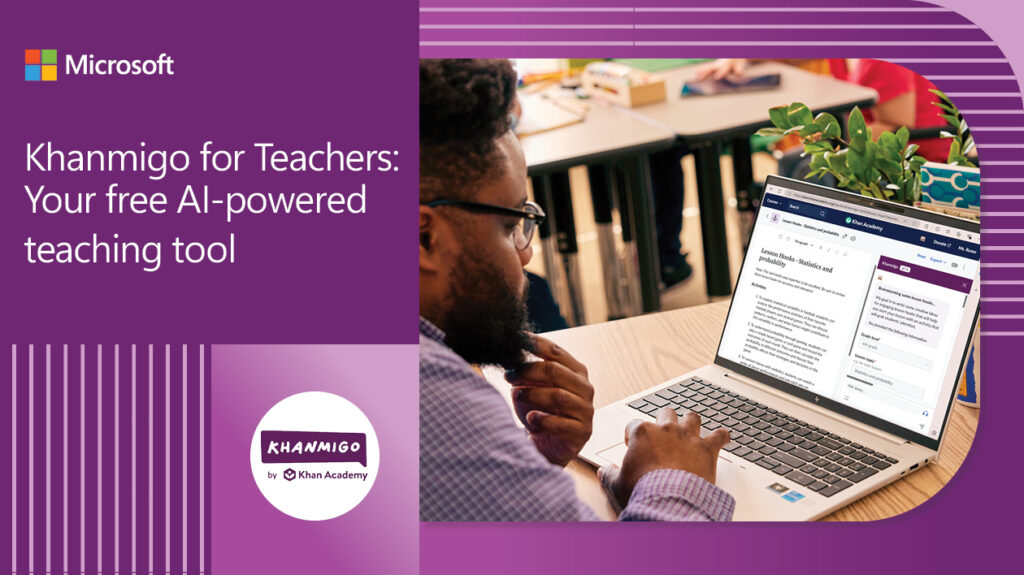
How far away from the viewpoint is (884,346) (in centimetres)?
120

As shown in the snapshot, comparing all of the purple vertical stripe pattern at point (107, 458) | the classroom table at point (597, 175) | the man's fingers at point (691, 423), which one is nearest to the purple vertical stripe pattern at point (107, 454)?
the purple vertical stripe pattern at point (107, 458)

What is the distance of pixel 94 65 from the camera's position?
1128 mm

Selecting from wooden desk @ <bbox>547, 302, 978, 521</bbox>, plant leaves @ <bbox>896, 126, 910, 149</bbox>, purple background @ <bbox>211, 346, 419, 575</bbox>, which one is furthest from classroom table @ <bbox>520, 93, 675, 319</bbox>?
purple background @ <bbox>211, 346, 419, 575</bbox>

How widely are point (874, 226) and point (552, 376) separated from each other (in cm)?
43

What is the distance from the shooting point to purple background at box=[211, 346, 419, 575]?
3.76 ft

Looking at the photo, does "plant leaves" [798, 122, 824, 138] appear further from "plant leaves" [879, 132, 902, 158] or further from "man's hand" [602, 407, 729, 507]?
"man's hand" [602, 407, 729, 507]

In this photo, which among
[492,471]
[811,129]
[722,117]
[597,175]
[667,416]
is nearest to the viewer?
[492,471]

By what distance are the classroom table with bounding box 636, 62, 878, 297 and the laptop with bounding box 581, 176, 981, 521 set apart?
1312mm

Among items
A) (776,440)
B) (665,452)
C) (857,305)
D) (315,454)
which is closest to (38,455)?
(315,454)

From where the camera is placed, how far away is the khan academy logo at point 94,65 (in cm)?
113

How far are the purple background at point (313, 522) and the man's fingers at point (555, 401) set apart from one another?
0.21 metres

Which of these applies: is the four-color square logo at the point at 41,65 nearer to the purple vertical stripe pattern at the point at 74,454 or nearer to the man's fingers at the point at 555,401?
the purple vertical stripe pattern at the point at 74,454

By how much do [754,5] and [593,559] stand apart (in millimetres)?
662

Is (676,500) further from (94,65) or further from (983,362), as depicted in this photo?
(94,65)
